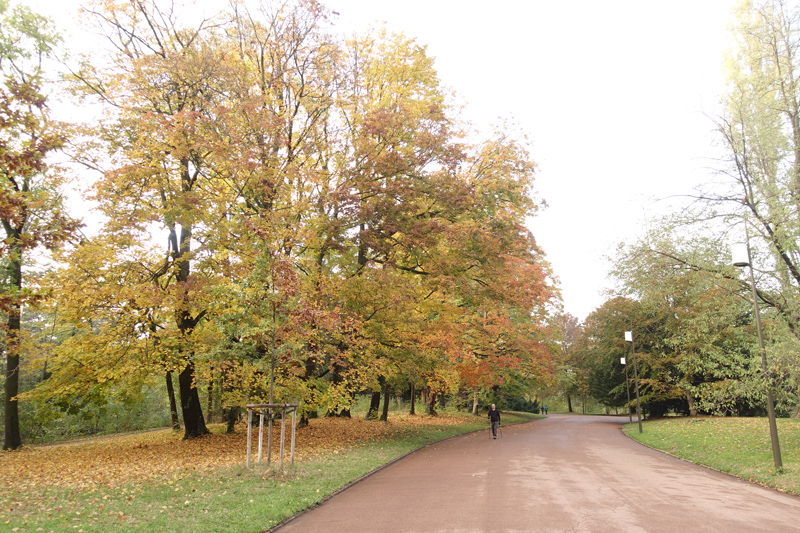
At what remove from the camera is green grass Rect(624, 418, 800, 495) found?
10.6 m

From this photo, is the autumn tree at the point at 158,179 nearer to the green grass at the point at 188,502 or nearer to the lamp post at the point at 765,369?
the green grass at the point at 188,502

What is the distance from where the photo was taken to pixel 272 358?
427 inches

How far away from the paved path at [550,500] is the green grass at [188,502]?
0.52 metres

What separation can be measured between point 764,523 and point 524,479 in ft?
14.7

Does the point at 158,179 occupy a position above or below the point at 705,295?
above

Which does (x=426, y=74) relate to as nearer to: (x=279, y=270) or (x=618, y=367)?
(x=279, y=270)

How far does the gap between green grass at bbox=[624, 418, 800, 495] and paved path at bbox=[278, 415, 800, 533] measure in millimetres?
575

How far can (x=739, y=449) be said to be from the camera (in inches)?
570

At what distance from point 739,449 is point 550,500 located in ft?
32.9

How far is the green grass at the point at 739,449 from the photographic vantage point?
419 inches

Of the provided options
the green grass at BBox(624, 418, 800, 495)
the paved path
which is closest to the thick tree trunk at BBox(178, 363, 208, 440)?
the paved path

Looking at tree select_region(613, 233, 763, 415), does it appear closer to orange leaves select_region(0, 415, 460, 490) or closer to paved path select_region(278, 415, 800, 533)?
paved path select_region(278, 415, 800, 533)

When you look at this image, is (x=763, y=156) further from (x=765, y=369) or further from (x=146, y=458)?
(x=146, y=458)

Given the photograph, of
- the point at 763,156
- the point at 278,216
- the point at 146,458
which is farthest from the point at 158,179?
the point at 763,156
